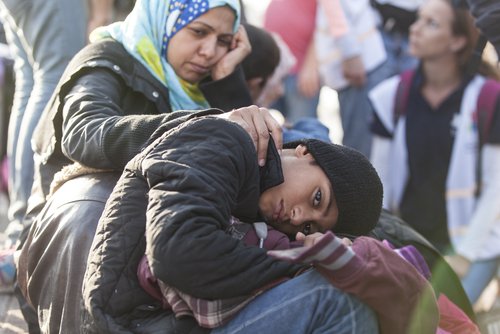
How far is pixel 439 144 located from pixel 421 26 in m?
0.70

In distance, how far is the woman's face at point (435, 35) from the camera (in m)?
4.78

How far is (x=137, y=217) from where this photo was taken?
7.32 feet

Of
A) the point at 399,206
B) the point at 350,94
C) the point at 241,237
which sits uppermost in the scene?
the point at 241,237

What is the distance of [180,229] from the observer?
2027mm

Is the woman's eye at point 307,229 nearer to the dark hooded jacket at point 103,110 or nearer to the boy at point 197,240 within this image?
the boy at point 197,240

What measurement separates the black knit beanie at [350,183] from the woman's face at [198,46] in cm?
85

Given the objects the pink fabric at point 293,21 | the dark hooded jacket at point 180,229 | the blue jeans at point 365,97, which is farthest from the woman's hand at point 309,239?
the pink fabric at point 293,21

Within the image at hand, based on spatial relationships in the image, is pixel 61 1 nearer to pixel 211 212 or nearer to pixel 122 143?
pixel 122 143

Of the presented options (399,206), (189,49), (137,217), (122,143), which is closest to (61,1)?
(189,49)

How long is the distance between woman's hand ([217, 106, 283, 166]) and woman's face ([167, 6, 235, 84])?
87 centimetres

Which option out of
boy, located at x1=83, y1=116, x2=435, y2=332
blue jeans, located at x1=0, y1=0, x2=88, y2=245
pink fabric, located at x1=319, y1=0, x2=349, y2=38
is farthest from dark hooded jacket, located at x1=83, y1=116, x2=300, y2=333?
pink fabric, located at x1=319, y1=0, x2=349, y2=38

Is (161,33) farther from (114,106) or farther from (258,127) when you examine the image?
(258,127)

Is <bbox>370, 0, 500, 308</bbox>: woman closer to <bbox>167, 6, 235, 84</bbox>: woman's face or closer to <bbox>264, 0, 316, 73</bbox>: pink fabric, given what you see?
<bbox>264, 0, 316, 73</bbox>: pink fabric

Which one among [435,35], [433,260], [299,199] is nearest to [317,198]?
[299,199]
